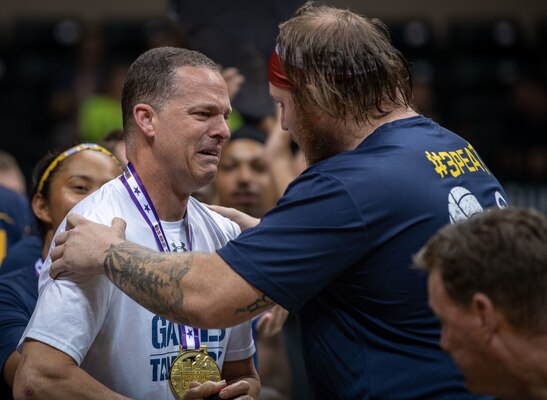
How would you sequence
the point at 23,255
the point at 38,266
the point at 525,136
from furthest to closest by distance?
the point at 525,136 < the point at 23,255 < the point at 38,266

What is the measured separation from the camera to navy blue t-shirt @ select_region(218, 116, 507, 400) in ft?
8.66

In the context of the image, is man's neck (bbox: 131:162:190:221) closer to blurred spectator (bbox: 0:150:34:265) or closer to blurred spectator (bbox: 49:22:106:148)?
blurred spectator (bbox: 0:150:34:265)

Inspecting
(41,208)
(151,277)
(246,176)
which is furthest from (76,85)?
(151,277)

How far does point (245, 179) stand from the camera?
19.0 feet

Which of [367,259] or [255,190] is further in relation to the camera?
[255,190]

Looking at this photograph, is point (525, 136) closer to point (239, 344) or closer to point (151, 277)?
point (239, 344)

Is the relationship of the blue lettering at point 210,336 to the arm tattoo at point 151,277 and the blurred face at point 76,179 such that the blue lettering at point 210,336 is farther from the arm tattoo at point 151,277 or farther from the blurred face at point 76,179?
the blurred face at point 76,179

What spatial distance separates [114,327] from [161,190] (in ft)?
1.56

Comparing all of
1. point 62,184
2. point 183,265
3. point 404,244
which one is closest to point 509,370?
point 404,244

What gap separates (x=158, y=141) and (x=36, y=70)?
7504 mm

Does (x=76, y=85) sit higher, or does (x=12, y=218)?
(x=76, y=85)

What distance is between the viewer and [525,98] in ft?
32.6

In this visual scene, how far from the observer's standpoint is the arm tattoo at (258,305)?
8.73ft

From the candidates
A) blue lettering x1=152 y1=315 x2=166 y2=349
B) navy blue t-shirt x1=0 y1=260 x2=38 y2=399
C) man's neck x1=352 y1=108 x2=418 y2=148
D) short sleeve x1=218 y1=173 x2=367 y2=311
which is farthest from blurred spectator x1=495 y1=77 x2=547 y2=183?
short sleeve x1=218 y1=173 x2=367 y2=311
